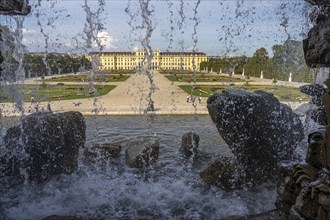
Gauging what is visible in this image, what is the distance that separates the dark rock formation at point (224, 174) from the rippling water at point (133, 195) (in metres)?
0.13

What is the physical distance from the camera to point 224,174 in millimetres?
5910

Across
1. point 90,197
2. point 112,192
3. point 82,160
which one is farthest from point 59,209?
point 82,160

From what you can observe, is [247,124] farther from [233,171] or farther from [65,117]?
[65,117]

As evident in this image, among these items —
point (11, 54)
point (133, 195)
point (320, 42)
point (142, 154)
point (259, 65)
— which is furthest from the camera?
point (259, 65)

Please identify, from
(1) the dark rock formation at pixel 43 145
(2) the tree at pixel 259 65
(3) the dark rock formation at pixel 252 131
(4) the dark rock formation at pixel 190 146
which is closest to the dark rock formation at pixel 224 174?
(3) the dark rock formation at pixel 252 131

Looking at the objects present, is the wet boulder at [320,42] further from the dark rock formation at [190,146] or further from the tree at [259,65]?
the tree at [259,65]

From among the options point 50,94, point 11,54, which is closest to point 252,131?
point 11,54

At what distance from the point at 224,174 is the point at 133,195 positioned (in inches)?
58.9

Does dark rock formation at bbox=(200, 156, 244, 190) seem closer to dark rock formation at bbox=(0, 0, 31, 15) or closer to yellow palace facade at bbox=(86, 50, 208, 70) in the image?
dark rock formation at bbox=(0, 0, 31, 15)

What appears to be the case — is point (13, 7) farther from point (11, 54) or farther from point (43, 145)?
point (11, 54)

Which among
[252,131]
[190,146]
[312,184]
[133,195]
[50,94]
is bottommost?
[50,94]

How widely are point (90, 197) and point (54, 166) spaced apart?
1.22 meters

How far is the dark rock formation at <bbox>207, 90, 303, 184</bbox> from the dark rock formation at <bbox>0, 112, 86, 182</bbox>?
2.65 m

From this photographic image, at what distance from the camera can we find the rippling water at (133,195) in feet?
16.2
